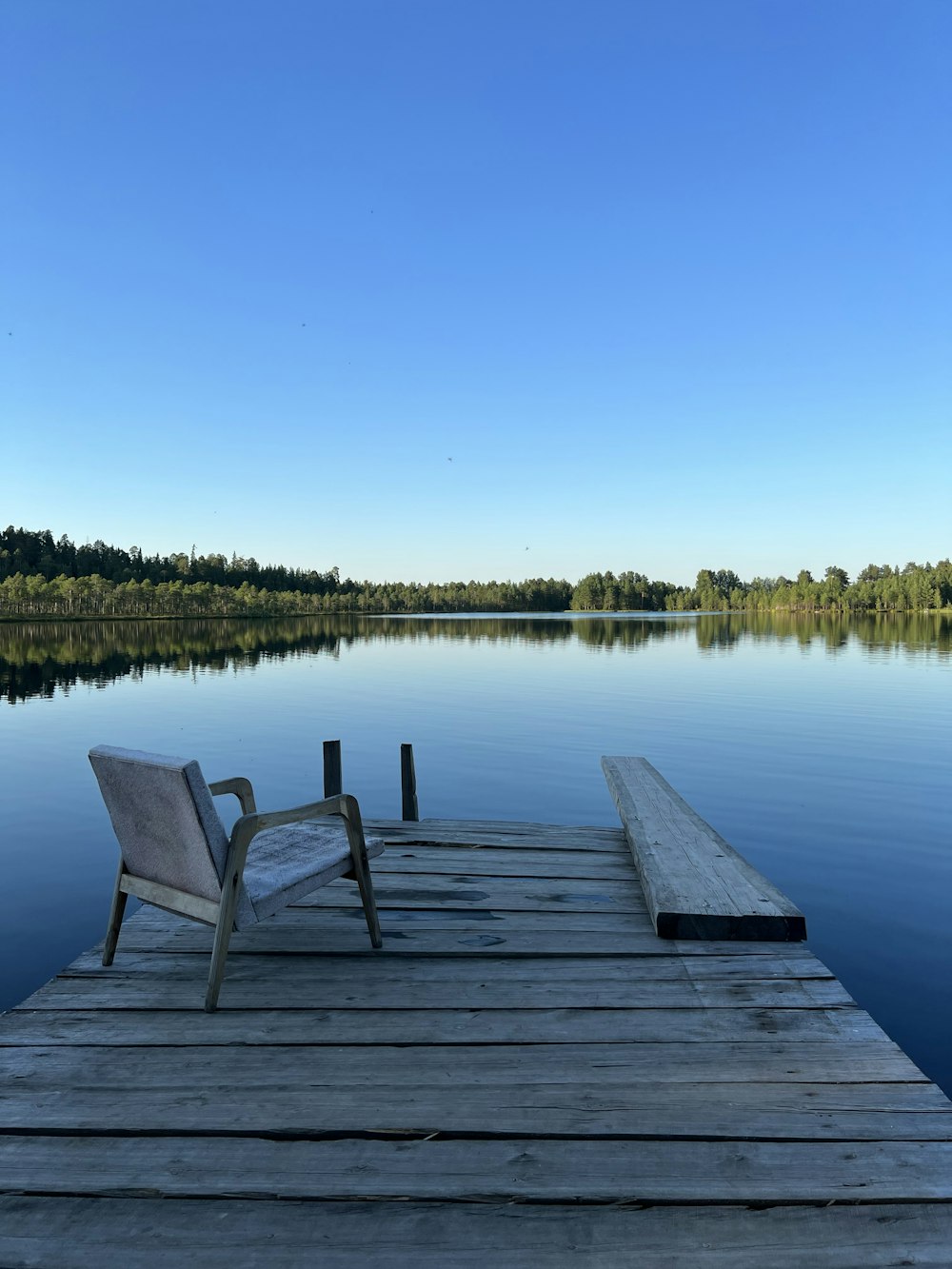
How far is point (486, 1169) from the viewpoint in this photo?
2.36 meters

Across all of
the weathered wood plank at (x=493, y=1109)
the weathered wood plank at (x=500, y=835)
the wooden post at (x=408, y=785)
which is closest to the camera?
the weathered wood plank at (x=493, y=1109)

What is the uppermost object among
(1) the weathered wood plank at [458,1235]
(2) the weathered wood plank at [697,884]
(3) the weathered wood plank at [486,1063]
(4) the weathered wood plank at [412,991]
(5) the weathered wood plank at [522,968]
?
(2) the weathered wood plank at [697,884]

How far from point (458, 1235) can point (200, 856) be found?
1.97 meters

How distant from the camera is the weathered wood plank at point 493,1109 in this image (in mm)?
2531

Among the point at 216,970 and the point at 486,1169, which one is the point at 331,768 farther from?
the point at 486,1169

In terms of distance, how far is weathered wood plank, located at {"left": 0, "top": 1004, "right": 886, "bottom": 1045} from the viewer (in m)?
3.14

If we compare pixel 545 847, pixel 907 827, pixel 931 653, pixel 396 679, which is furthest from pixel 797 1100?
pixel 931 653

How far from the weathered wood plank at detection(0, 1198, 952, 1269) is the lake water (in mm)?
3706

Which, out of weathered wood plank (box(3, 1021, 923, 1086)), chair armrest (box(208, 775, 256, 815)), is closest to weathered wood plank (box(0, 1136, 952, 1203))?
weathered wood plank (box(3, 1021, 923, 1086))

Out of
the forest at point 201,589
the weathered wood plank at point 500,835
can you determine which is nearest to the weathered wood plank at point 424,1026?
the weathered wood plank at point 500,835

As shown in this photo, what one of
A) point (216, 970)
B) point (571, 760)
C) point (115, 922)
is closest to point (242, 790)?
point (115, 922)

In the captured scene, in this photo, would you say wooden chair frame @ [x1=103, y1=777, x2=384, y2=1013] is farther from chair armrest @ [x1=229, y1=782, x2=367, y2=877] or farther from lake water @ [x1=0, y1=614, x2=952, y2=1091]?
lake water @ [x1=0, y1=614, x2=952, y2=1091]

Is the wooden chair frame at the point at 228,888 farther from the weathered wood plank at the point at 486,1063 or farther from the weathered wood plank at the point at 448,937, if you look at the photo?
the weathered wood plank at the point at 486,1063

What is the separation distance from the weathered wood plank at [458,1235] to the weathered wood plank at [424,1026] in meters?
0.88
